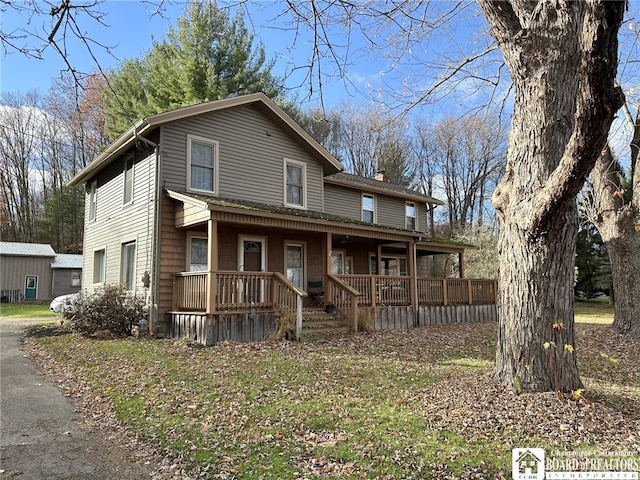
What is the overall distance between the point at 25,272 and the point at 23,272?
0.11 metres

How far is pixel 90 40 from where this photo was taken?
4113 mm

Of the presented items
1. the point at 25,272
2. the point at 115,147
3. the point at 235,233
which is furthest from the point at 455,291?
the point at 25,272

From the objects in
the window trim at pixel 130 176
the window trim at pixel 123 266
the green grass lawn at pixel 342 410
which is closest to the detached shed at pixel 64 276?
the window trim at pixel 123 266

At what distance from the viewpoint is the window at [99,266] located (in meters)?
15.3

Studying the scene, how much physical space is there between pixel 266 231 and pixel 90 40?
974 cm

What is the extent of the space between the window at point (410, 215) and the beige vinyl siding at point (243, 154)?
666cm

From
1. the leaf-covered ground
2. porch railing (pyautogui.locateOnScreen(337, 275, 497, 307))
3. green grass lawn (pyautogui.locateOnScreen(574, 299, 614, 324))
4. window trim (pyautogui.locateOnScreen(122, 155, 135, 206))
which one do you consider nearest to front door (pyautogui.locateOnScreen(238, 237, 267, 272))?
porch railing (pyautogui.locateOnScreen(337, 275, 497, 307))

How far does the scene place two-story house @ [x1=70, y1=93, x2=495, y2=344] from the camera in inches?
424

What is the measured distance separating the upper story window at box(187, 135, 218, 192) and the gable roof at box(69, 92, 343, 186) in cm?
84

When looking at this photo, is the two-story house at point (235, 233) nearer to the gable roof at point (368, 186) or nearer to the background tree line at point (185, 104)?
the gable roof at point (368, 186)

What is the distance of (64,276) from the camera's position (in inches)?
1133

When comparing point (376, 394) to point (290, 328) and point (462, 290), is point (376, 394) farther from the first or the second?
point (462, 290)

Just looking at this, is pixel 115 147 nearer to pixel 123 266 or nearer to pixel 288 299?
pixel 123 266

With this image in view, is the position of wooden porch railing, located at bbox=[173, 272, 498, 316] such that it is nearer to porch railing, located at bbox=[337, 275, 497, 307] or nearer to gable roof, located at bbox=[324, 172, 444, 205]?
porch railing, located at bbox=[337, 275, 497, 307]
